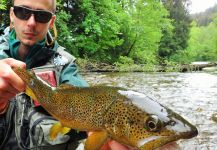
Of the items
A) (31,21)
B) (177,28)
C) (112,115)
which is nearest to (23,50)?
(31,21)

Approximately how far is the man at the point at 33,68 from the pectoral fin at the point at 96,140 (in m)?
1.07

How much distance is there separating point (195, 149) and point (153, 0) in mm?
28451

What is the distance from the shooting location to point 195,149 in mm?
5500

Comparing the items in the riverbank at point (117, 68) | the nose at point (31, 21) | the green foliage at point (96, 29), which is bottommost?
the riverbank at point (117, 68)

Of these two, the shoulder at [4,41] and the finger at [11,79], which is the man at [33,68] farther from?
the finger at [11,79]

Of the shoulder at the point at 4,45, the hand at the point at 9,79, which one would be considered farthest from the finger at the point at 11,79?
the shoulder at the point at 4,45

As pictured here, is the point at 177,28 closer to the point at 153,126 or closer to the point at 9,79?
the point at 9,79

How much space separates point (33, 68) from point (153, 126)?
1809mm

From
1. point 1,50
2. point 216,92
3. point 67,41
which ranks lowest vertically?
point 216,92

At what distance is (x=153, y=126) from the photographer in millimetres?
1510

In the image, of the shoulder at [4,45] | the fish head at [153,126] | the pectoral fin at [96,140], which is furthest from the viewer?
the shoulder at [4,45]

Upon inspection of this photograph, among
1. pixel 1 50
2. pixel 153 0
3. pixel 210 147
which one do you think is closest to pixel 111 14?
pixel 153 0

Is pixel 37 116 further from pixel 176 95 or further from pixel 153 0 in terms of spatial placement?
pixel 153 0

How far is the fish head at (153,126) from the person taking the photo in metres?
1.44
